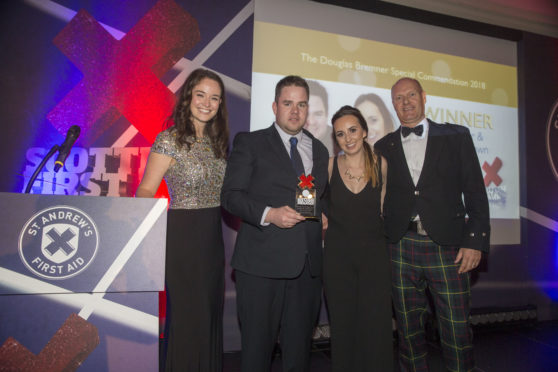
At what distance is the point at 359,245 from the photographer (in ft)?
6.93

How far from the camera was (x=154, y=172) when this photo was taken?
1.91 meters

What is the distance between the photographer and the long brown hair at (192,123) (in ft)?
6.59

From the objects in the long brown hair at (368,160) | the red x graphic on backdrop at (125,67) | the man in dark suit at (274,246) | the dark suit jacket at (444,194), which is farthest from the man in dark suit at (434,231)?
the red x graphic on backdrop at (125,67)

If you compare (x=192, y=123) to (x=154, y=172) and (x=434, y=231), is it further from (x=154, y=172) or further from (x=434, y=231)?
(x=434, y=231)

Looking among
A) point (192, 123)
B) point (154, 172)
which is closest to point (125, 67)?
point (192, 123)

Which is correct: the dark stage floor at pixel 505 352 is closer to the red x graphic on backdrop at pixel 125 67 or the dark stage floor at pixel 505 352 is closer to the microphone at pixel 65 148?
the microphone at pixel 65 148

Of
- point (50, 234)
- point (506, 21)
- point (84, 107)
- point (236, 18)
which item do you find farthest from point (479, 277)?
point (84, 107)

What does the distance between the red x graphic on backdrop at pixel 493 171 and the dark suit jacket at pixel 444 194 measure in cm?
202

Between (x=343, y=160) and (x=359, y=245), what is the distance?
609mm

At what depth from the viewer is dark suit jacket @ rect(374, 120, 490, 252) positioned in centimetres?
222

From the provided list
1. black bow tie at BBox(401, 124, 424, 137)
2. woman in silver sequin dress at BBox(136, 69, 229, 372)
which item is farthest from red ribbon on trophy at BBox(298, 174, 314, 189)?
black bow tie at BBox(401, 124, 424, 137)

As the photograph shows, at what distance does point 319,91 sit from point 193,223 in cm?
223

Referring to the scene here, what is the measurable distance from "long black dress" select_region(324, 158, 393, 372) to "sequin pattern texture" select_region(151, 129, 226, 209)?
863 millimetres

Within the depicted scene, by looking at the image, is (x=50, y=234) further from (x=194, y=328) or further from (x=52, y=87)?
(x=52, y=87)
